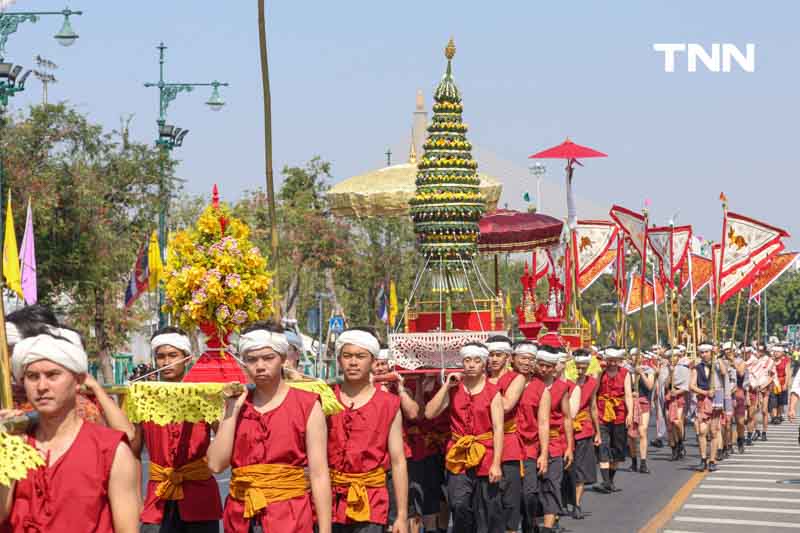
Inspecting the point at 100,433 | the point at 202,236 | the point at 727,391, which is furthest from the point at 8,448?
the point at 727,391

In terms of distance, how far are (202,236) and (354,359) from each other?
120 centimetres

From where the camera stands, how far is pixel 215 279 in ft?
30.3

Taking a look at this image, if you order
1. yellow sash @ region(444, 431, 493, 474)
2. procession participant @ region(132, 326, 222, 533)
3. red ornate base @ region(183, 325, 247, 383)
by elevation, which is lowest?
yellow sash @ region(444, 431, 493, 474)

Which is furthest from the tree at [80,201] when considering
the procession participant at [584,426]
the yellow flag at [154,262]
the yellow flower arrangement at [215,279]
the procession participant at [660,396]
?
the yellow flower arrangement at [215,279]

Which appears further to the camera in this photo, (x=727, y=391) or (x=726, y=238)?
(x=726, y=238)

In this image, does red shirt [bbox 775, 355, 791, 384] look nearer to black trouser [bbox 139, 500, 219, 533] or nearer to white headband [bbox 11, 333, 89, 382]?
black trouser [bbox 139, 500, 219, 533]

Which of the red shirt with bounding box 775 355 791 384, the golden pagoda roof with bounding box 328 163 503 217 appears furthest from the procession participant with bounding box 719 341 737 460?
the red shirt with bounding box 775 355 791 384

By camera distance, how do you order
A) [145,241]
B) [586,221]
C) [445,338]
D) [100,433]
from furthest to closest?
1. [145,241]
2. [586,221]
3. [445,338]
4. [100,433]

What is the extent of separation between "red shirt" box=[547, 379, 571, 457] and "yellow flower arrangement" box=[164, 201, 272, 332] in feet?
21.0

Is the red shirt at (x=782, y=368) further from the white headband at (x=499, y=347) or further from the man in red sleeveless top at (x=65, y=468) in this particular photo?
the man in red sleeveless top at (x=65, y=468)

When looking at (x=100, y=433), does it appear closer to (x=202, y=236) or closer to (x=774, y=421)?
(x=202, y=236)

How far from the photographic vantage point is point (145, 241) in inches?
1415

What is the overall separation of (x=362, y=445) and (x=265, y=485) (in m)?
1.56

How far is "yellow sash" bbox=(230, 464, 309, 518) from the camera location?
26.3 ft
